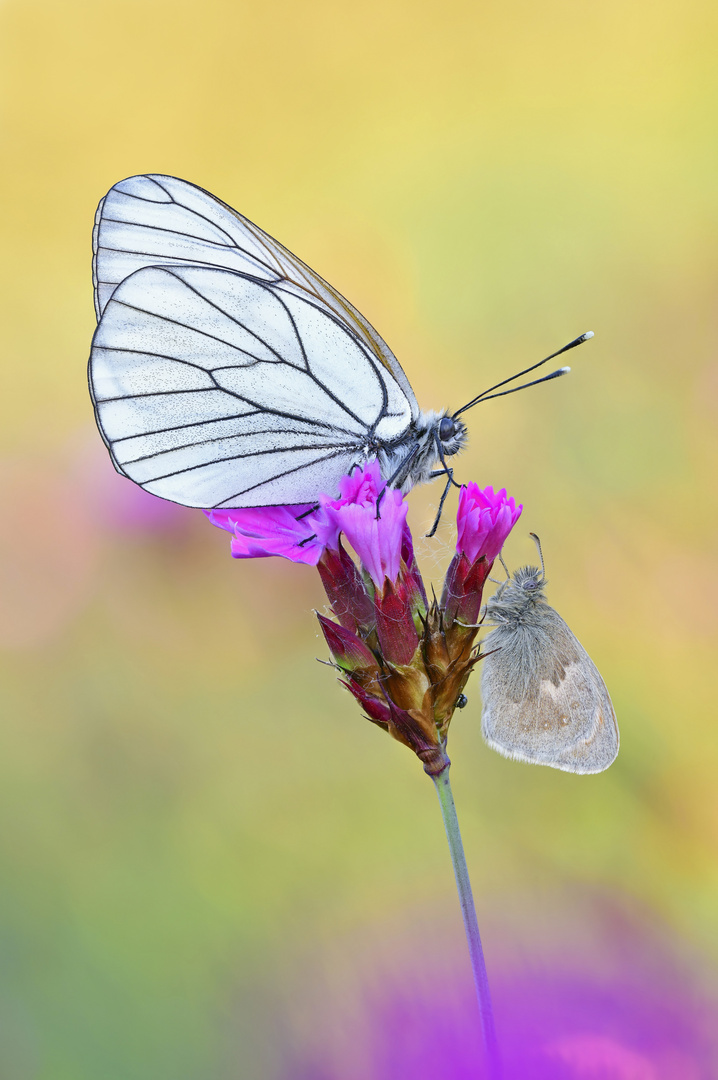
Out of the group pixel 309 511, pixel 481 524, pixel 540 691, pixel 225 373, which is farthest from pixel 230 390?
pixel 540 691

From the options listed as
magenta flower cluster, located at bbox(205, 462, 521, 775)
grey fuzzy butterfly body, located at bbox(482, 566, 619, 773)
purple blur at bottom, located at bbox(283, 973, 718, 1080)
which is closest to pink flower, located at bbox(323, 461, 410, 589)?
magenta flower cluster, located at bbox(205, 462, 521, 775)

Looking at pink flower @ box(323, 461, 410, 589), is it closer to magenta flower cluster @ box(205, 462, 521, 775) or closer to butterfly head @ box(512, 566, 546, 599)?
magenta flower cluster @ box(205, 462, 521, 775)

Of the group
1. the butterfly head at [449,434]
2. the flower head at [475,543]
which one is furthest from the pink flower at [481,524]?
the butterfly head at [449,434]

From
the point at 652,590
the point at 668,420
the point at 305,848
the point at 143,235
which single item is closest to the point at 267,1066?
the point at 305,848

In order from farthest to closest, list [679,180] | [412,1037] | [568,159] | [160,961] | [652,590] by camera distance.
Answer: [568,159] < [679,180] < [652,590] < [160,961] < [412,1037]

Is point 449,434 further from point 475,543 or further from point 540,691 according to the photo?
point 540,691

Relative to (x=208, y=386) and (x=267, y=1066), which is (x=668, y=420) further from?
(x=267, y=1066)
